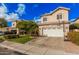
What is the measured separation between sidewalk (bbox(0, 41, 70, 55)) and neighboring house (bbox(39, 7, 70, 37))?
1.28 ft

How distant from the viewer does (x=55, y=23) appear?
723 cm

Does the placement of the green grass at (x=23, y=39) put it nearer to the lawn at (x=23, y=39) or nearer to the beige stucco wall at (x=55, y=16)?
the lawn at (x=23, y=39)

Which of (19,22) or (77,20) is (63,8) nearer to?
(77,20)

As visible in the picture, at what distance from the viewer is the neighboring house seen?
712cm

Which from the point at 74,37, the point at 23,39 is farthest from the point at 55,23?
the point at 23,39

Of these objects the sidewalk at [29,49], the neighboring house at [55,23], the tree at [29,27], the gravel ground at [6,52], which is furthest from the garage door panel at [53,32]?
the gravel ground at [6,52]

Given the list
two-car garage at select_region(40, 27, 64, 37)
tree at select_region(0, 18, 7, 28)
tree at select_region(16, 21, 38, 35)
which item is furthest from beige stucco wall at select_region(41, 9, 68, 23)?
tree at select_region(0, 18, 7, 28)

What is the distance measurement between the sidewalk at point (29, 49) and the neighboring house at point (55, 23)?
1.28 ft

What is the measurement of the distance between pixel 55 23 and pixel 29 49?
85cm

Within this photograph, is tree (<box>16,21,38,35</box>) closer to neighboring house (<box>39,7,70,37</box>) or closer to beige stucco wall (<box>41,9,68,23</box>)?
neighboring house (<box>39,7,70,37</box>)

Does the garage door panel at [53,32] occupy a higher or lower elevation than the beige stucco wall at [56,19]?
lower

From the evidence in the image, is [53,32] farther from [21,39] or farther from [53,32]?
[21,39]

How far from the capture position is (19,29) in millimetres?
7273

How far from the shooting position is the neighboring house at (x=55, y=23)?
7.12 m
